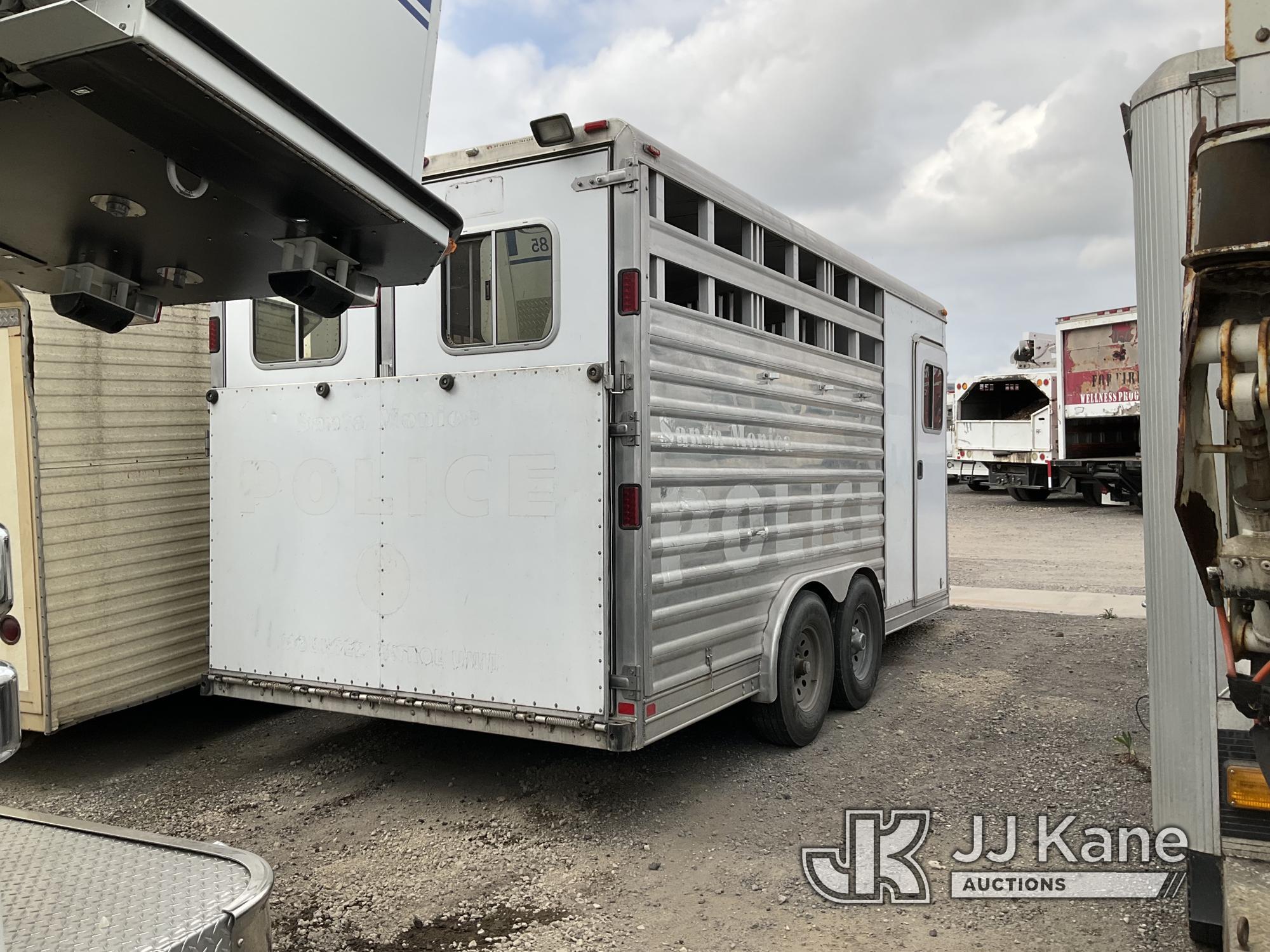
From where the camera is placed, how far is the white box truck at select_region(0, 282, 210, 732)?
4531 mm

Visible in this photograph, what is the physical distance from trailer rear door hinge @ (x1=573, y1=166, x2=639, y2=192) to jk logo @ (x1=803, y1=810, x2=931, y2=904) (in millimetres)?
2859

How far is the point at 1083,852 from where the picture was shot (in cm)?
393

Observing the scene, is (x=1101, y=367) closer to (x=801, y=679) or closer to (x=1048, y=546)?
(x=1048, y=546)

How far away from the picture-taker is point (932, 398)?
7570mm

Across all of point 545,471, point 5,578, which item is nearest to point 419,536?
point 545,471

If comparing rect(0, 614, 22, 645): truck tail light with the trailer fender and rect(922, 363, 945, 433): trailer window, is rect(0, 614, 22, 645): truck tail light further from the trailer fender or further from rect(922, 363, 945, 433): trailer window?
rect(922, 363, 945, 433): trailer window

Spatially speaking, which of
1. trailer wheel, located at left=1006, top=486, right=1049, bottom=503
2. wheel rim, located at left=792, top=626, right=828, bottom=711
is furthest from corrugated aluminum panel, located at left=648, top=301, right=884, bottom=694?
trailer wheel, located at left=1006, top=486, right=1049, bottom=503

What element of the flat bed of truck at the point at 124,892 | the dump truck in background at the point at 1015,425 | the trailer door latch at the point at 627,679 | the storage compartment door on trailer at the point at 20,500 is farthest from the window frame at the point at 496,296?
the dump truck in background at the point at 1015,425

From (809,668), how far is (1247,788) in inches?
115

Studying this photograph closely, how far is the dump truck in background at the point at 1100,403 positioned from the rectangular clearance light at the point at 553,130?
46.1 ft

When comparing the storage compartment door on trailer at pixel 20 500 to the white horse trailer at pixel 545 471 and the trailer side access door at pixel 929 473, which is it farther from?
the trailer side access door at pixel 929 473

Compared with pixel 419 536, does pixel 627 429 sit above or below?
above

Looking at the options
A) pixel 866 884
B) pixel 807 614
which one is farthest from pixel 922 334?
pixel 866 884

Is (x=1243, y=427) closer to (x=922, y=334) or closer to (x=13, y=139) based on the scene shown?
(x=13, y=139)
